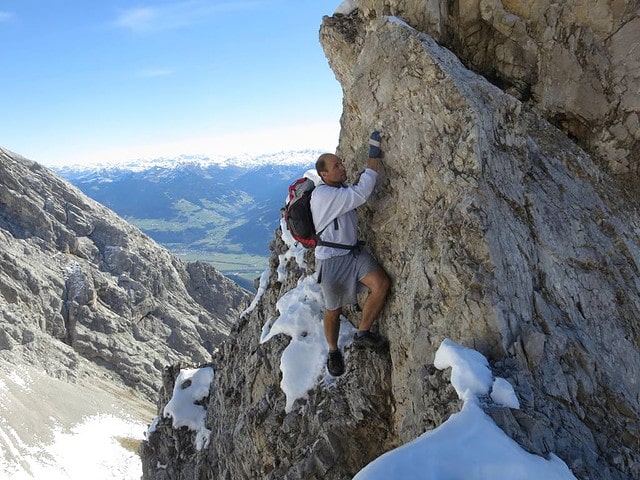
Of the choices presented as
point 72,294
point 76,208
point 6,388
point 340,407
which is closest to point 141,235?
point 76,208

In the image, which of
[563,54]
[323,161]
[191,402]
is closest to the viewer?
[323,161]

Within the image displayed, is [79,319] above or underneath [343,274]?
underneath

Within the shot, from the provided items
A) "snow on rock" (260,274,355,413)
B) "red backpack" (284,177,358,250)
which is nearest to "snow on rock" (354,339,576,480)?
"red backpack" (284,177,358,250)

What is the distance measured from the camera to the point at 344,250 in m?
9.18

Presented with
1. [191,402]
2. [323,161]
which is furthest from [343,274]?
[191,402]

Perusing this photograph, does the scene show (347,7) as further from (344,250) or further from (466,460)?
(466,460)

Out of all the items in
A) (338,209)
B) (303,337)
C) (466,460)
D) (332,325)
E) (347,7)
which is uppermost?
(347,7)

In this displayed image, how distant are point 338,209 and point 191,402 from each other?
38.6 feet

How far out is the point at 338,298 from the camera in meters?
9.41

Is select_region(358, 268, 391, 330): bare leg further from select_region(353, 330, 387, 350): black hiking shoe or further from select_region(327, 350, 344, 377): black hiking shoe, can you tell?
select_region(327, 350, 344, 377): black hiking shoe

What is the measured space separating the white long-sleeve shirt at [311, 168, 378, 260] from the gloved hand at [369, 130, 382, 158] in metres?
0.66

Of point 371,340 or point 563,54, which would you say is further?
point 563,54

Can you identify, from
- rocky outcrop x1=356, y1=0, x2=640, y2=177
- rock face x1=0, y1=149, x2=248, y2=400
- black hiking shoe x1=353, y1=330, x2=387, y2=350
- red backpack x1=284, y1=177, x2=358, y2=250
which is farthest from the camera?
rock face x1=0, y1=149, x2=248, y2=400

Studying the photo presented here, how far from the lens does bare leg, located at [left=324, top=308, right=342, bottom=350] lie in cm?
972
